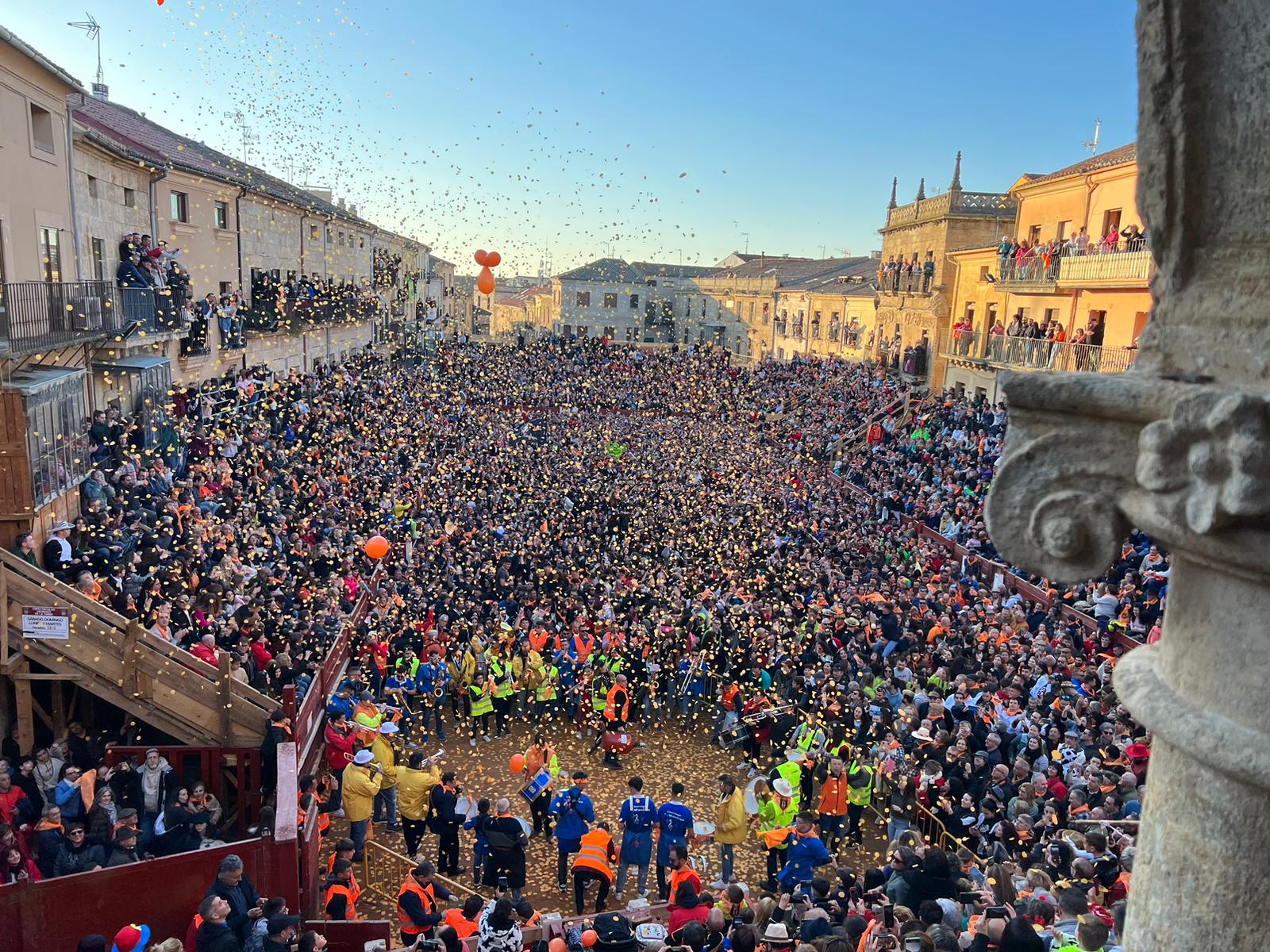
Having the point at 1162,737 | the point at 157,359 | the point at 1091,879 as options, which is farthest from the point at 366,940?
the point at 157,359

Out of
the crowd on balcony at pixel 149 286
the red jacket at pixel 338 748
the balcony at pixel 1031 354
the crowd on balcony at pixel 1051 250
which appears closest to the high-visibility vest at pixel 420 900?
the red jacket at pixel 338 748

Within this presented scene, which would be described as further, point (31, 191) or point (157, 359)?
point (157, 359)

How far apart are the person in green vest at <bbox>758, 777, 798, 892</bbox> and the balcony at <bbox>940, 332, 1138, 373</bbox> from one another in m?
12.8

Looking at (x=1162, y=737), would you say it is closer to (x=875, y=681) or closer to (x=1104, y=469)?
(x=1104, y=469)

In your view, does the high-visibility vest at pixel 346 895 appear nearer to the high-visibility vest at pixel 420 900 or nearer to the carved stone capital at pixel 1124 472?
the high-visibility vest at pixel 420 900

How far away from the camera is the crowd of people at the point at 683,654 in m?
7.71

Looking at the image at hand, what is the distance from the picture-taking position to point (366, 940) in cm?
699

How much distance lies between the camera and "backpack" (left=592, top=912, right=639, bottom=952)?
6.32 m

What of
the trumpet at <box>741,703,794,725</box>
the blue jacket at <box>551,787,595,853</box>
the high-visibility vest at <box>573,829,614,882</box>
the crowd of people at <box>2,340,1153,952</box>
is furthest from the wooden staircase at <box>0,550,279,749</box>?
the trumpet at <box>741,703,794,725</box>

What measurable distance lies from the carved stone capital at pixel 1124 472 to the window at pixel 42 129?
17.1m

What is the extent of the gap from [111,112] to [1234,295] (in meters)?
28.2

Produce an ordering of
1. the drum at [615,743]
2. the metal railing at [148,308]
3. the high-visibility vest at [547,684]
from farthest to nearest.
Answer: the metal railing at [148,308]
the high-visibility vest at [547,684]
the drum at [615,743]

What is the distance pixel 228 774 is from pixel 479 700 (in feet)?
11.3

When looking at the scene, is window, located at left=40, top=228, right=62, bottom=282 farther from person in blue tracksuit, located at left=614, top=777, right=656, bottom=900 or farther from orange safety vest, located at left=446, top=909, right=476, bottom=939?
orange safety vest, located at left=446, top=909, right=476, bottom=939
